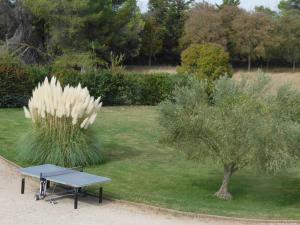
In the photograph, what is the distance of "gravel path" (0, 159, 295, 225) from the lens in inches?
307

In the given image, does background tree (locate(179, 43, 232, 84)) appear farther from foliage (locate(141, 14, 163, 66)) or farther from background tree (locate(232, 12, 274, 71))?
foliage (locate(141, 14, 163, 66))

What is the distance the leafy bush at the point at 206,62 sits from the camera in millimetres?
30469

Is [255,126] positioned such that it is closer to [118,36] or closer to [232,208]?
[232,208]

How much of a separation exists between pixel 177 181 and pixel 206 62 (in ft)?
64.2

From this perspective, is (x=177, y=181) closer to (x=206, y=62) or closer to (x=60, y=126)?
(x=60, y=126)

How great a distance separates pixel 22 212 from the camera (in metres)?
8.15

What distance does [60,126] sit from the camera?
1197 cm

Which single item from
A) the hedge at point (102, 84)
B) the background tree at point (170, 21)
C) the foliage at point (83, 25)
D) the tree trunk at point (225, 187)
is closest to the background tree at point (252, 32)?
the background tree at point (170, 21)

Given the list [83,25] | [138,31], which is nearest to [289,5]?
[138,31]

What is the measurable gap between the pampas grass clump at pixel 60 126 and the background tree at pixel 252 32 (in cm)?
4270

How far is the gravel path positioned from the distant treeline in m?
22.2

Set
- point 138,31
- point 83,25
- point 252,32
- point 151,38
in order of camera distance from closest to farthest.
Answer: point 83,25
point 138,31
point 252,32
point 151,38

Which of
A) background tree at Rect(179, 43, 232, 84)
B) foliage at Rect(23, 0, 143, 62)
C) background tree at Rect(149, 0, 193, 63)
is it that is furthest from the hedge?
background tree at Rect(149, 0, 193, 63)

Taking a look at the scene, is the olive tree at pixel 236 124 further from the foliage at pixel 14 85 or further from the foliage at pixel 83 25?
the foliage at pixel 83 25
